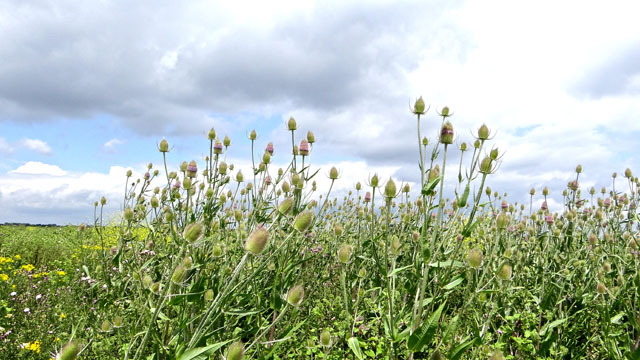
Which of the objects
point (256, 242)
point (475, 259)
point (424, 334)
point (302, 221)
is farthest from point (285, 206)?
point (475, 259)

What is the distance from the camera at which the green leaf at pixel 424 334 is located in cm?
186

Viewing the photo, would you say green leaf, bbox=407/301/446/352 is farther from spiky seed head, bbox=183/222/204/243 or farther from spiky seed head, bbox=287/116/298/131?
spiky seed head, bbox=287/116/298/131

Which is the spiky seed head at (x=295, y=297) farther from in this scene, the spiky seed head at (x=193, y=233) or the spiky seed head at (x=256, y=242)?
the spiky seed head at (x=193, y=233)

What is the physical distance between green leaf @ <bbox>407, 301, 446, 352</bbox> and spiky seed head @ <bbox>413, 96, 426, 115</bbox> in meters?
1.04

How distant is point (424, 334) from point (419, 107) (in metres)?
1.19

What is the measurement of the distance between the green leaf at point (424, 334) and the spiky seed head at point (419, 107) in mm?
1045

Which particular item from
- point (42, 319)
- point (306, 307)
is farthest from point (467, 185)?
point (42, 319)

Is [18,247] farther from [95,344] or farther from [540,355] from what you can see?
[540,355]

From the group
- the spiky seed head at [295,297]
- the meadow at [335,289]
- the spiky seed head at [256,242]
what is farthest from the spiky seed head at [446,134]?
the spiky seed head at [256,242]

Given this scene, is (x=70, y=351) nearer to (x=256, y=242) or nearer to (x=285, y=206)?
(x=256, y=242)

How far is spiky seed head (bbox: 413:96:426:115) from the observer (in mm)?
2383

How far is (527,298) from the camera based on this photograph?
11.3 ft

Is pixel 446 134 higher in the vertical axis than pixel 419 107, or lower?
lower

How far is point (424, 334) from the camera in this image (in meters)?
1.87
